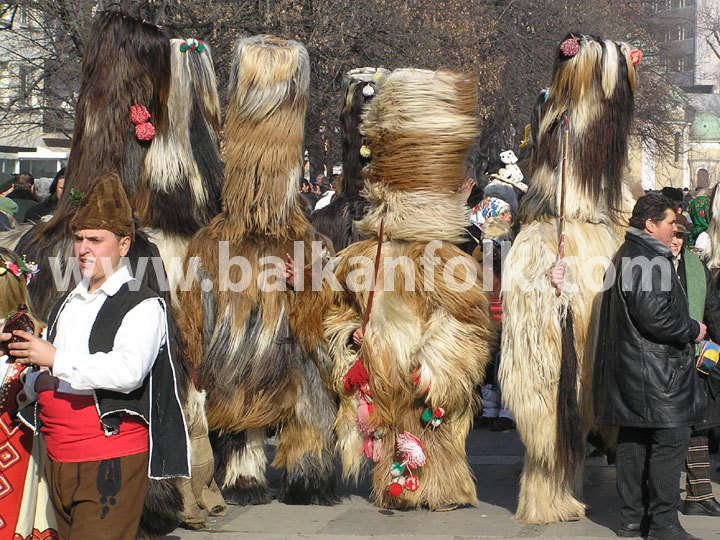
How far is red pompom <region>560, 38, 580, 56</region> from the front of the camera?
5.71 meters

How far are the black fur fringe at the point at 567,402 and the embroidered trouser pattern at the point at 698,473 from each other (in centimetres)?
80

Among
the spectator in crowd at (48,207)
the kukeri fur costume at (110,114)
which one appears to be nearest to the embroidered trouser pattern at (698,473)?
the kukeri fur costume at (110,114)

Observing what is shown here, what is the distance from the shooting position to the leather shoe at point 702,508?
595cm

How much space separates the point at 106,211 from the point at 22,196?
26.5 feet

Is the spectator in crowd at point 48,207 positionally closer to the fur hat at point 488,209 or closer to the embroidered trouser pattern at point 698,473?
the fur hat at point 488,209

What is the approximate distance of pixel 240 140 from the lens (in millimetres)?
6020

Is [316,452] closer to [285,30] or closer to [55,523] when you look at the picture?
[55,523]

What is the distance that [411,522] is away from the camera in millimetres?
5867

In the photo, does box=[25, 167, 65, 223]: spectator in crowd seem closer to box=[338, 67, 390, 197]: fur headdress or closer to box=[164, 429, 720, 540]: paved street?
box=[338, 67, 390, 197]: fur headdress

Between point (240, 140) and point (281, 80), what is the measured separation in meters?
0.40

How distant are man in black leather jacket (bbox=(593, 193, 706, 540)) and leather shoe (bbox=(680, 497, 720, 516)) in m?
0.61

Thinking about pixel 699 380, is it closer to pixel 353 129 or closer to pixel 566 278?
pixel 566 278

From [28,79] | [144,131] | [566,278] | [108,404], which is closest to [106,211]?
[108,404]

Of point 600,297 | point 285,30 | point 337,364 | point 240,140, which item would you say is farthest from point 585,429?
point 285,30
